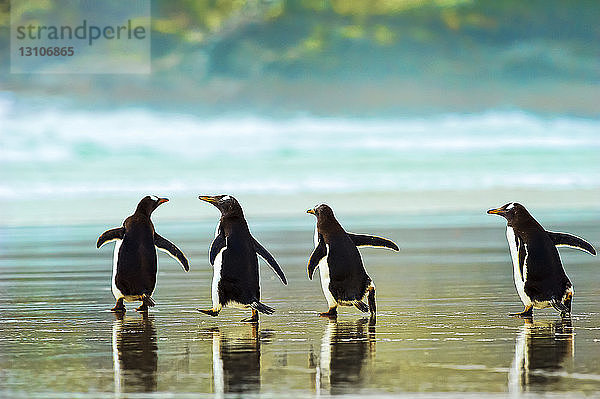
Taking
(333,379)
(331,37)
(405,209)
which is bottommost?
(333,379)

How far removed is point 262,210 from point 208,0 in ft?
81.8

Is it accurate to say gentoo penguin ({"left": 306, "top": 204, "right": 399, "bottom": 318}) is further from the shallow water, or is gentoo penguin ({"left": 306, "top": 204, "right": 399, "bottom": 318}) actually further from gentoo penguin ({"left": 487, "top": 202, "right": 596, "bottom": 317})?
gentoo penguin ({"left": 487, "top": 202, "right": 596, "bottom": 317})

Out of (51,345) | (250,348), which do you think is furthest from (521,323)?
(51,345)

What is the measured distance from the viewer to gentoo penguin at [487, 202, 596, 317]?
9805mm

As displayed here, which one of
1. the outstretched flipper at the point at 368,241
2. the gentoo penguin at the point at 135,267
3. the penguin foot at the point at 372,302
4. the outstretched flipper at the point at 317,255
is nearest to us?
the penguin foot at the point at 372,302

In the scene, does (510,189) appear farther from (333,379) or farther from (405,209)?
(333,379)

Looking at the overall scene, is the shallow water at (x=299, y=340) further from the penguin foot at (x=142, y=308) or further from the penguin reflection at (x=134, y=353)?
the penguin foot at (x=142, y=308)

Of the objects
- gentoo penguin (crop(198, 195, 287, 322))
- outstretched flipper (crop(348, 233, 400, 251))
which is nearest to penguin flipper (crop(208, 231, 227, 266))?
gentoo penguin (crop(198, 195, 287, 322))

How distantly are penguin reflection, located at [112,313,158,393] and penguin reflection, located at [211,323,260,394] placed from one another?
1.22 ft

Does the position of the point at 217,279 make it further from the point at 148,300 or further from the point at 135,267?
the point at 135,267

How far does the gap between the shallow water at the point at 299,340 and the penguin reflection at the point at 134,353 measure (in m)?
0.01

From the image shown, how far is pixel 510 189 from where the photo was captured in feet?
130

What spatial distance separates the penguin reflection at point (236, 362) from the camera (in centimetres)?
701

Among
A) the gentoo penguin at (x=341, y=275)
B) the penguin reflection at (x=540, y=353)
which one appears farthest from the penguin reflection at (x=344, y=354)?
the penguin reflection at (x=540, y=353)
